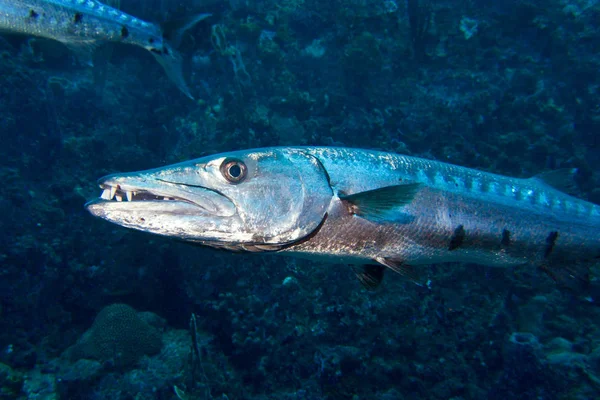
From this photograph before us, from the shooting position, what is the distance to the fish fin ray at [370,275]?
2.47 metres

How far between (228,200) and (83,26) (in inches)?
206

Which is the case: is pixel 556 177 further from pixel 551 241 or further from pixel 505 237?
pixel 505 237

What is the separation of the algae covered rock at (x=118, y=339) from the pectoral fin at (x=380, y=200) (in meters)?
5.75

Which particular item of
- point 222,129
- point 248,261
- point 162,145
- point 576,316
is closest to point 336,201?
point 248,261

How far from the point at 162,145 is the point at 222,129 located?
75.9 inches

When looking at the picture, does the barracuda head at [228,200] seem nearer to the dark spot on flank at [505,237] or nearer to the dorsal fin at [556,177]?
the dark spot on flank at [505,237]

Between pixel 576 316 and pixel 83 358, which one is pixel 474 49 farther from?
pixel 83 358

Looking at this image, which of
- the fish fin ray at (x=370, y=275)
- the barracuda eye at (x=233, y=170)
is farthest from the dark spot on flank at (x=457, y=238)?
the barracuda eye at (x=233, y=170)

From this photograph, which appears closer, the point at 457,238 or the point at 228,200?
the point at 228,200

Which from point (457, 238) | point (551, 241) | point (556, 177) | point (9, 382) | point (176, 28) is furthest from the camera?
point (176, 28)

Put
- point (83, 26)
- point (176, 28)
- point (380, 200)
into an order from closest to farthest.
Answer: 1. point (380, 200)
2. point (83, 26)
3. point (176, 28)

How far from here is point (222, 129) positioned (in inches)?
308

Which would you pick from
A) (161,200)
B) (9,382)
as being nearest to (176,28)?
(161,200)

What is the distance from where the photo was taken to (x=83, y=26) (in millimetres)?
4859
